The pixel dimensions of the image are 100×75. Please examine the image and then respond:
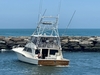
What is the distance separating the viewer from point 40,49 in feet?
135

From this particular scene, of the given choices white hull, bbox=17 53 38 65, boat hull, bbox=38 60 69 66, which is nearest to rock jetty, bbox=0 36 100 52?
white hull, bbox=17 53 38 65

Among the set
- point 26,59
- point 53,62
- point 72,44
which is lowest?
point 53,62

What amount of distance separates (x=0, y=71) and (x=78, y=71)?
667cm

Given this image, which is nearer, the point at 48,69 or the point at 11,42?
the point at 48,69

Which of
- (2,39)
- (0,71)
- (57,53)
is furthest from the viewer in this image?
(2,39)

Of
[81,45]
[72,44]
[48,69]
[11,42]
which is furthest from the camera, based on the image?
[11,42]

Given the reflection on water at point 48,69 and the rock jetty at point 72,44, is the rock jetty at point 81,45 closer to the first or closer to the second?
the rock jetty at point 72,44

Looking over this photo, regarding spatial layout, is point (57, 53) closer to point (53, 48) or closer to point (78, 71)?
point (53, 48)

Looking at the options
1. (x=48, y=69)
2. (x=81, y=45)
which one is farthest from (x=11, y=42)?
(x=48, y=69)

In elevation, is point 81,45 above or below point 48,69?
above

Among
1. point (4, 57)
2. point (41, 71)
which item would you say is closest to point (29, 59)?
point (41, 71)

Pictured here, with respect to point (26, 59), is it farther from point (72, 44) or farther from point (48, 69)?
point (72, 44)

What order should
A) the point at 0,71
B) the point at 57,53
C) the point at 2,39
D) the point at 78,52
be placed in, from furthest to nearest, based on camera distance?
the point at 2,39
the point at 78,52
the point at 57,53
the point at 0,71

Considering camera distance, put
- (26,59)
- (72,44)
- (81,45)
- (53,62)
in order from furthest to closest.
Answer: (72,44) → (81,45) → (26,59) → (53,62)
